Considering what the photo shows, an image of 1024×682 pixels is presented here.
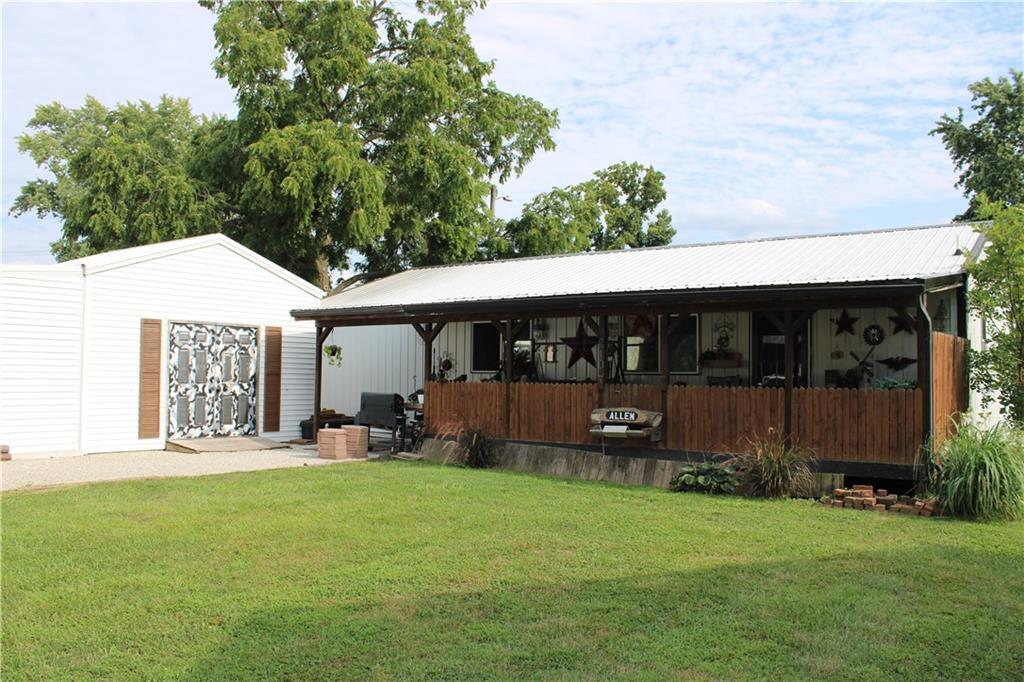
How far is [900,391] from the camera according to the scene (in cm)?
965

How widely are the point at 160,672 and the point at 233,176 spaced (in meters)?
20.9

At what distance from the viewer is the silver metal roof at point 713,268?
35.2ft

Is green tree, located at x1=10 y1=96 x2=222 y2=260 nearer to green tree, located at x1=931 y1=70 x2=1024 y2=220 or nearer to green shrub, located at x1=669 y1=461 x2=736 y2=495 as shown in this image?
green shrub, located at x1=669 y1=461 x2=736 y2=495

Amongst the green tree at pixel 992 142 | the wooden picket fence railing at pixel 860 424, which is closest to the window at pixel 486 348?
the wooden picket fence railing at pixel 860 424

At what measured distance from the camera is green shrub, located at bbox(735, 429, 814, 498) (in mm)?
9711

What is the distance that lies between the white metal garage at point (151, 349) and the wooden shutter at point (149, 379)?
17 mm

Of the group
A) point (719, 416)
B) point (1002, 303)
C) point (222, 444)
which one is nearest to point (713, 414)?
point (719, 416)

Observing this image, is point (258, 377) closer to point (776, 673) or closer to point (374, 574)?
point (374, 574)

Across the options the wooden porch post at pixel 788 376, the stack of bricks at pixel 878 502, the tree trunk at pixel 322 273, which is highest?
the tree trunk at pixel 322 273

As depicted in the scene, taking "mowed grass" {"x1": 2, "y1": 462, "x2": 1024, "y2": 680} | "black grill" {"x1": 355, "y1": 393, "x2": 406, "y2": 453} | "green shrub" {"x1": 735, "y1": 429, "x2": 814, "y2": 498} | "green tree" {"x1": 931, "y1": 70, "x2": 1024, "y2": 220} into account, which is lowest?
"mowed grass" {"x1": 2, "y1": 462, "x2": 1024, "y2": 680}

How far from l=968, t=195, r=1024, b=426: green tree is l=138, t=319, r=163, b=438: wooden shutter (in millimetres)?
12614

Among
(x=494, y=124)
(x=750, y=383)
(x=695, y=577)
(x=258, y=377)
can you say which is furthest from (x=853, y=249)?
(x=494, y=124)

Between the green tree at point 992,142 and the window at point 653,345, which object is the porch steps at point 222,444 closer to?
the window at point 653,345

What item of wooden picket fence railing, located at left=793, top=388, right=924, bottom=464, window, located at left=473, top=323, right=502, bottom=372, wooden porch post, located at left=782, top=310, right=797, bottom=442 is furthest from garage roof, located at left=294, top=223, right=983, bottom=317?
wooden picket fence railing, located at left=793, top=388, right=924, bottom=464
